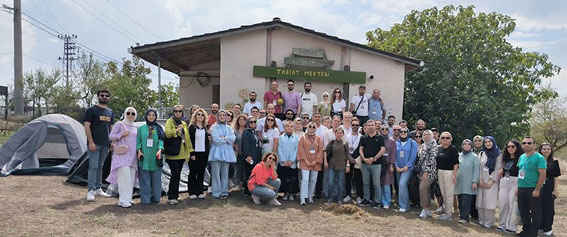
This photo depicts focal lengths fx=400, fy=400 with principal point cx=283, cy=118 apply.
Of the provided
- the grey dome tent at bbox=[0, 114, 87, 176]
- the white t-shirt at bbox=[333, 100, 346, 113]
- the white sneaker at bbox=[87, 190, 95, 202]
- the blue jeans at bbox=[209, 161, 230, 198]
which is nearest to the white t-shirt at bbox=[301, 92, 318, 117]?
the white t-shirt at bbox=[333, 100, 346, 113]

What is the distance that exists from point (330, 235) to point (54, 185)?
574cm

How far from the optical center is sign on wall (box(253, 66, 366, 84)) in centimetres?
1120

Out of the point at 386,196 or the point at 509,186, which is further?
the point at 386,196

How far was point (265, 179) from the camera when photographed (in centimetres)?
709

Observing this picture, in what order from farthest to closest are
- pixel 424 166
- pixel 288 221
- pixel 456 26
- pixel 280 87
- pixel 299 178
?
pixel 456 26, pixel 280 87, pixel 299 178, pixel 424 166, pixel 288 221

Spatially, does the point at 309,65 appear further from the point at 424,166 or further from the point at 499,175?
the point at 499,175

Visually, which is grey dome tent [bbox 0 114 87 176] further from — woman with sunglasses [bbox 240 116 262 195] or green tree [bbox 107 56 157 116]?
green tree [bbox 107 56 157 116]

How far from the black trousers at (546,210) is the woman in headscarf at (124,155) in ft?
21.1

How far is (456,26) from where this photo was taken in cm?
1703

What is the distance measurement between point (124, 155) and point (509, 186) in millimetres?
6161

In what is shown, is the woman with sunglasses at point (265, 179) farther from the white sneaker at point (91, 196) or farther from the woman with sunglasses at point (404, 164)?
the white sneaker at point (91, 196)

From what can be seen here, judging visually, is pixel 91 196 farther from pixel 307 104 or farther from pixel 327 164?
pixel 307 104

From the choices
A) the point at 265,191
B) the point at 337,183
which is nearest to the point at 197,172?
the point at 265,191

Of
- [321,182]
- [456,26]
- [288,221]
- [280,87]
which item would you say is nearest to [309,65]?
[280,87]
